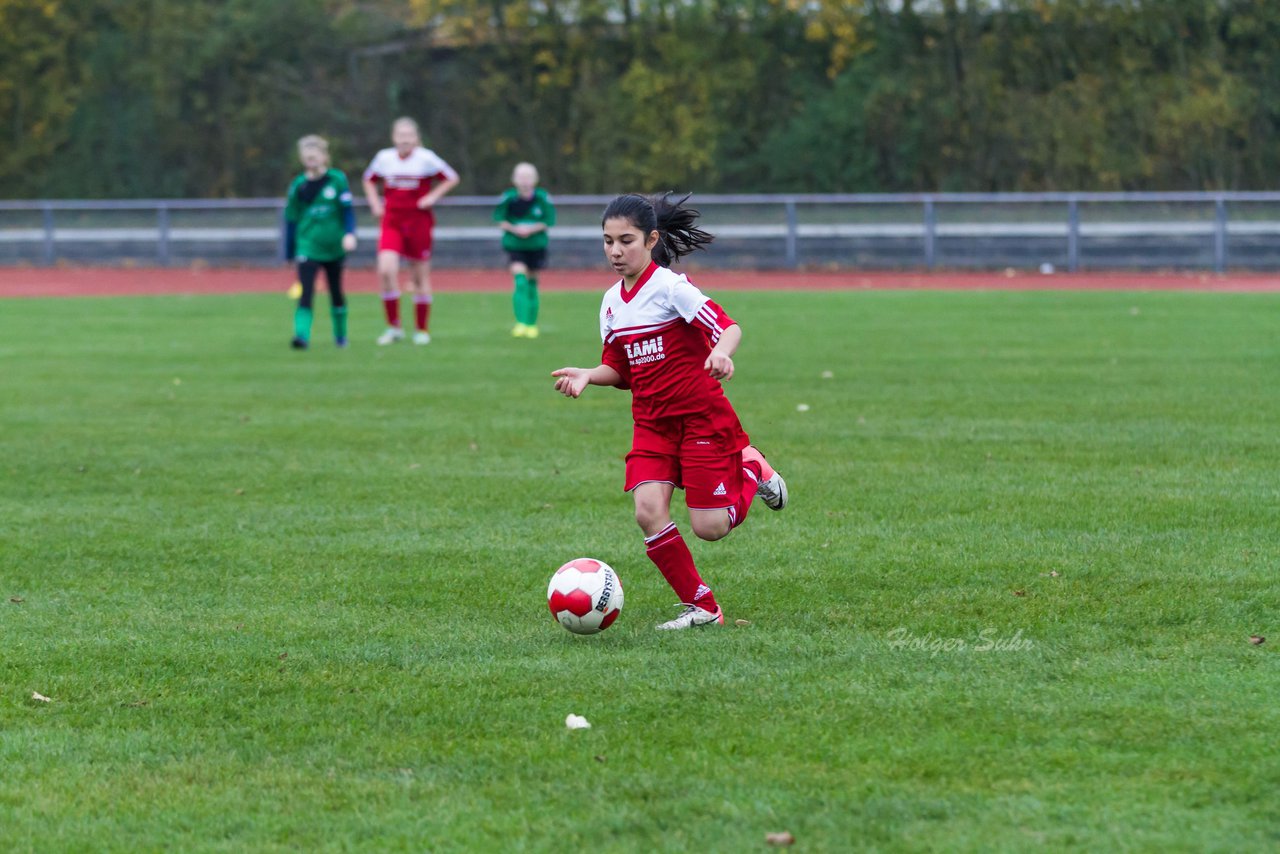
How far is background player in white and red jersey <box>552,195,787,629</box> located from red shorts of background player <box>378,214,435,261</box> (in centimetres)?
1133

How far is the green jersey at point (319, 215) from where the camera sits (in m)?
16.3

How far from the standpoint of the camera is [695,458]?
5.81 m

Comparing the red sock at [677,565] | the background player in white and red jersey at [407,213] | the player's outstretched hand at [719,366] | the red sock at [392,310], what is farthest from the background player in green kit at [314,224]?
the player's outstretched hand at [719,366]

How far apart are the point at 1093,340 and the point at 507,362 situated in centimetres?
572

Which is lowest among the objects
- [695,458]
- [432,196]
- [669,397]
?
[695,458]

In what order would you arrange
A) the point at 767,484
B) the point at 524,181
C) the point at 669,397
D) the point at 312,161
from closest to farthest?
the point at 669,397, the point at 767,484, the point at 312,161, the point at 524,181

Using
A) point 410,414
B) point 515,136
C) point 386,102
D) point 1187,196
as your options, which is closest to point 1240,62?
point 1187,196

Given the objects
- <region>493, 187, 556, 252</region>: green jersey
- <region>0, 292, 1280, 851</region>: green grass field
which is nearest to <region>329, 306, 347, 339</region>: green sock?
<region>493, 187, 556, 252</region>: green jersey

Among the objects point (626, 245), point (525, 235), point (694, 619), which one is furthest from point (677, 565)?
point (525, 235)

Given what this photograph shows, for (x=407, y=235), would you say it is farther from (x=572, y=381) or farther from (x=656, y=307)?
(x=572, y=381)

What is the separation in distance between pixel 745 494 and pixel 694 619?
1.76ft

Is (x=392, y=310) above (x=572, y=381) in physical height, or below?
below

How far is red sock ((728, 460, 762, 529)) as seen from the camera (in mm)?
5867

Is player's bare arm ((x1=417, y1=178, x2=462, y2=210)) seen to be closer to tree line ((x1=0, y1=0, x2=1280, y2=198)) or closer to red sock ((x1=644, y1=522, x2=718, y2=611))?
red sock ((x1=644, y1=522, x2=718, y2=611))
